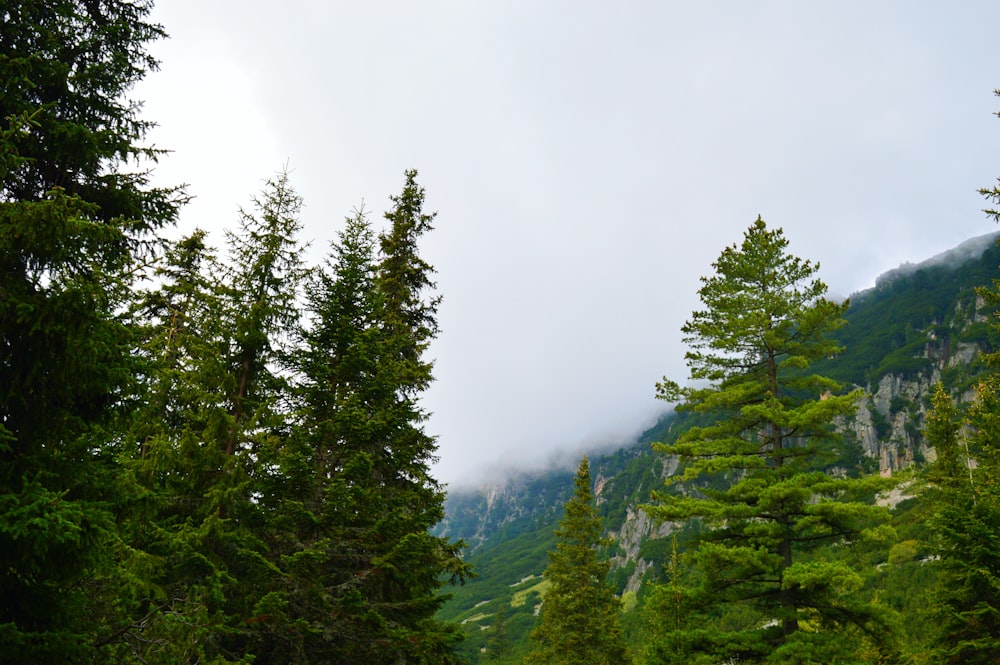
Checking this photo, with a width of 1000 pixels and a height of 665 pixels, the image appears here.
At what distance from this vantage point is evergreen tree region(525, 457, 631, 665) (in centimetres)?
2559

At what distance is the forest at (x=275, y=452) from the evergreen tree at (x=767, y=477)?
0.07 meters

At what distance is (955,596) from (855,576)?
9810mm

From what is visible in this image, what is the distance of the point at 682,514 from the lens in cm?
1334

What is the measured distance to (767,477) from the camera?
13.2 metres

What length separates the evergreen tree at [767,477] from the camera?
39.4 ft

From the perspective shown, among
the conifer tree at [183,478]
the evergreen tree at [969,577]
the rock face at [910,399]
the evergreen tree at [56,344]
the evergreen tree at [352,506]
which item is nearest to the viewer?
the evergreen tree at [56,344]

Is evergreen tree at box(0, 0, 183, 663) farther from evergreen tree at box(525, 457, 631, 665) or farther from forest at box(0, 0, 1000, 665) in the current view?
evergreen tree at box(525, 457, 631, 665)

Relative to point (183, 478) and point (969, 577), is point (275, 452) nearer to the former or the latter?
point (183, 478)

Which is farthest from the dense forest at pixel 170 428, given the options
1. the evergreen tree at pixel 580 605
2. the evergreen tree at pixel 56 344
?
the evergreen tree at pixel 580 605

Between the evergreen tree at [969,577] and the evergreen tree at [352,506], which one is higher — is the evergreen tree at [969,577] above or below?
below

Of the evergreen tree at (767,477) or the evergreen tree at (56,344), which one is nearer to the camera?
the evergreen tree at (56,344)

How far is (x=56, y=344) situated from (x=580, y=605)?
26.1 meters

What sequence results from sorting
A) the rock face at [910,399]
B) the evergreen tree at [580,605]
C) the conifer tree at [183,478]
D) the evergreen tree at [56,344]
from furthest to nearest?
the rock face at [910,399], the evergreen tree at [580,605], the conifer tree at [183,478], the evergreen tree at [56,344]

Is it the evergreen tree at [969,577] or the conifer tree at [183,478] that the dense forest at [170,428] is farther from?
the evergreen tree at [969,577]
